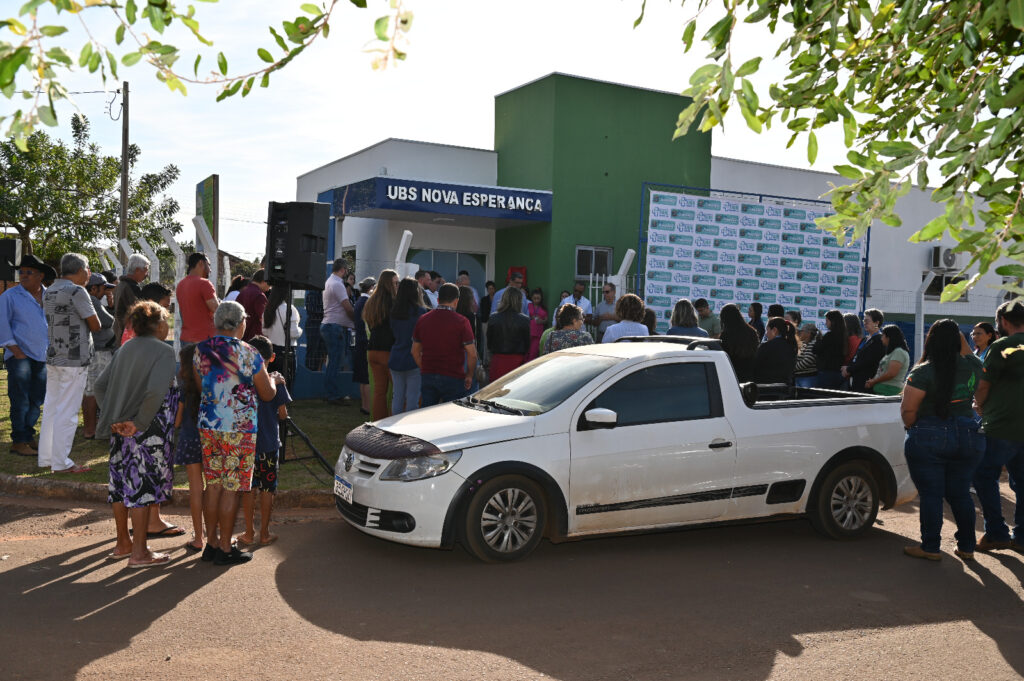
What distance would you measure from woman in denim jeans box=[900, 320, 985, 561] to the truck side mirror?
233cm

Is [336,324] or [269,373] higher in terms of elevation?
[336,324]

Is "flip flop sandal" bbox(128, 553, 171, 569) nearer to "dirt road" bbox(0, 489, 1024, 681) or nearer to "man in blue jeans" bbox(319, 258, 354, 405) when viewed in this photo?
"dirt road" bbox(0, 489, 1024, 681)

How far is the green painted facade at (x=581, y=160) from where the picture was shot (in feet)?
65.8

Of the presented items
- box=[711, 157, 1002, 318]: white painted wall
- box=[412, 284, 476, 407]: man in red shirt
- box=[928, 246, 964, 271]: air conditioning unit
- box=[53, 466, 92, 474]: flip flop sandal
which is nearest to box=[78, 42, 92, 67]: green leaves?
box=[412, 284, 476, 407]: man in red shirt

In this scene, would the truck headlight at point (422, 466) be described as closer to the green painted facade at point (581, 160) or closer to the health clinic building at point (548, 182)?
the health clinic building at point (548, 182)

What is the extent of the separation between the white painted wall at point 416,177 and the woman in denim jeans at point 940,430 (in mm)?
13973

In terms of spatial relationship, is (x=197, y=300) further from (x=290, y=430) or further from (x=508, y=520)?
(x=508, y=520)

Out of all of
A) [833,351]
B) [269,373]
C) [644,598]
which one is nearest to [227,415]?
[269,373]

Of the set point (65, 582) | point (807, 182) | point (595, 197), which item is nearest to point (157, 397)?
point (65, 582)

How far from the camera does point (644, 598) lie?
5.76 meters

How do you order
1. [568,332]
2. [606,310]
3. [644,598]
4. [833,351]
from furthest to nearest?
1. [606,310]
2. [833,351]
3. [568,332]
4. [644,598]

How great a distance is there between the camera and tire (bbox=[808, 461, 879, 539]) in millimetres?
7316

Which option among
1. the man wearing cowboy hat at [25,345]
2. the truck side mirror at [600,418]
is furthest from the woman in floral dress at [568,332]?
the man wearing cowboy hat at [25,345]

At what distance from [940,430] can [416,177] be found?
51.4ft
